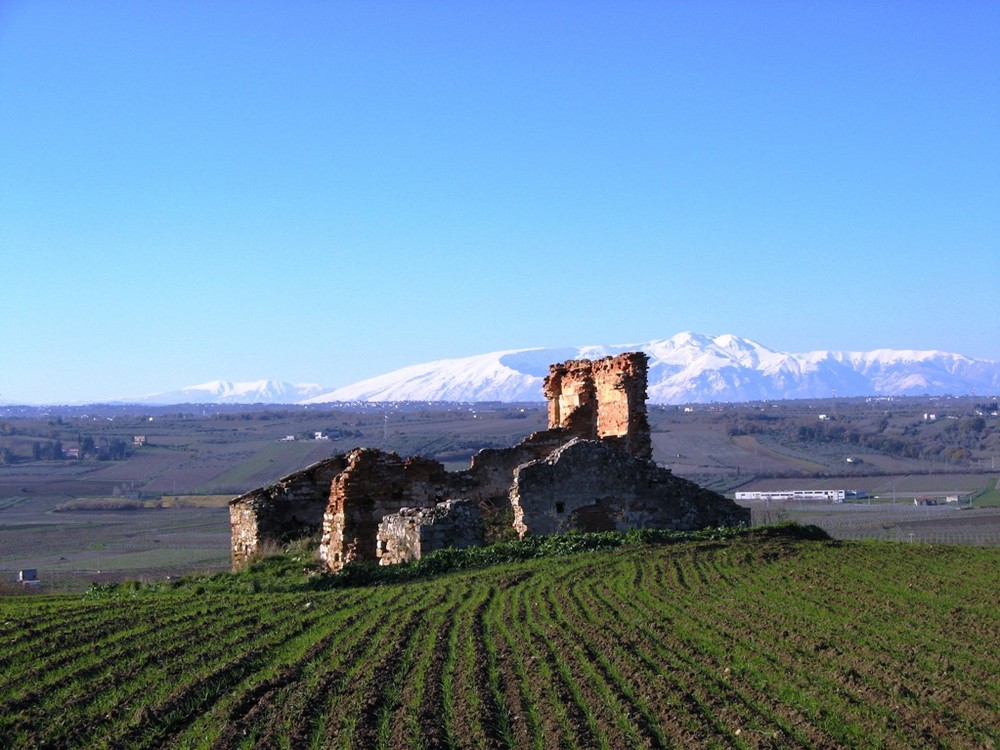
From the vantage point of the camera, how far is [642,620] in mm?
13086

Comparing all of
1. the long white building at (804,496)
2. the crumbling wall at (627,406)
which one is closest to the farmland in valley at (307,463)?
the long white building at (804,496)

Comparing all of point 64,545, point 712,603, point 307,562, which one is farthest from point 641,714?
point 64,545

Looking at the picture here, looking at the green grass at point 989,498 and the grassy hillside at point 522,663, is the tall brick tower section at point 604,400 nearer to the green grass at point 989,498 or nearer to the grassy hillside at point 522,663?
the grassy hillside at point 522,663

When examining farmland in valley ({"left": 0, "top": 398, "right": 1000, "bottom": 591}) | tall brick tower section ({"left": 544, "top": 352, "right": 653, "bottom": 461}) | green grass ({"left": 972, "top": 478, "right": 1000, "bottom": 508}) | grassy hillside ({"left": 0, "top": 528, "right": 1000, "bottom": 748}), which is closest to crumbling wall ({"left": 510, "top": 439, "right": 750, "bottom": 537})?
tall brick tower section ({"left": 544, "top": 352, "right": 653, "bottom": 461})

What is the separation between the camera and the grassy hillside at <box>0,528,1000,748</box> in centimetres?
910

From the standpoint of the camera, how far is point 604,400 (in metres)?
29.4

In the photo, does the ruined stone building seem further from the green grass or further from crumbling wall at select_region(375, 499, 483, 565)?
the green grass

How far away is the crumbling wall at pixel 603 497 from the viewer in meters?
22.4

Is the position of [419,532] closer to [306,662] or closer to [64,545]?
[306,662]

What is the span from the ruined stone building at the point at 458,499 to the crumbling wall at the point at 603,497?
0.02 m

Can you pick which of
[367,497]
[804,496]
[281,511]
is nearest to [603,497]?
[367,497]

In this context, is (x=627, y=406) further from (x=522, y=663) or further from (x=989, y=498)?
(x=989, y=498)

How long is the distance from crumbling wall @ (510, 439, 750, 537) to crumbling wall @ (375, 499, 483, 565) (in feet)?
9.07

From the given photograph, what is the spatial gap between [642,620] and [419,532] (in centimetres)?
670
